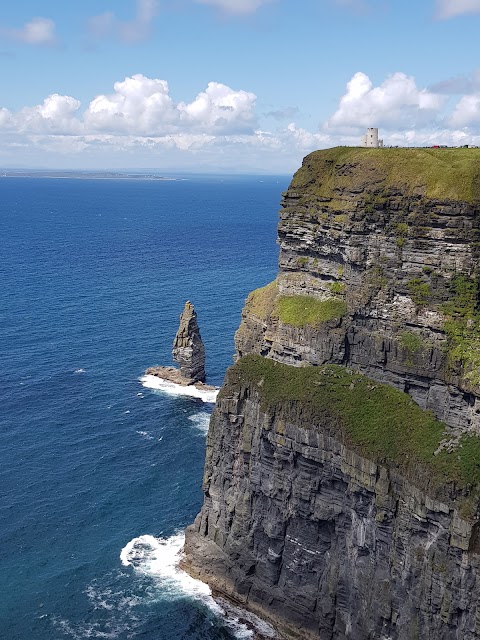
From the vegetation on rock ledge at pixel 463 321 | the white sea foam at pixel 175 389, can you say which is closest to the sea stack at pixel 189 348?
the white sea foam at pixel 175 389

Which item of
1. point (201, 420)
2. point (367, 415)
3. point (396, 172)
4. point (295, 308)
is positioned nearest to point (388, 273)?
point (396, 172)

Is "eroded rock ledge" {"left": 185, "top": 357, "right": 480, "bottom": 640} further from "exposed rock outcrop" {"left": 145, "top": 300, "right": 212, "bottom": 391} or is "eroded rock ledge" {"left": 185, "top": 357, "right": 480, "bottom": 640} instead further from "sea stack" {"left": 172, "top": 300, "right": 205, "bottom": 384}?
"sea stack" {"left": 172, "top": 300, "right": 205, "bottom": 384}

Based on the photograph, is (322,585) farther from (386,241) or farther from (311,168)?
(311,168)

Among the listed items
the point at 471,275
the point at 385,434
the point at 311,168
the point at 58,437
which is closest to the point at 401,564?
the point at 385,434

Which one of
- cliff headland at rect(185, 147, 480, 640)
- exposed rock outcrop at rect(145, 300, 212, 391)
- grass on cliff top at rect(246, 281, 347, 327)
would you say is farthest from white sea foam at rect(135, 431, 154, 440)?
grass on cliff top at rect(246, 281, 347, 327)

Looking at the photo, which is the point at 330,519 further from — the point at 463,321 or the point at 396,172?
the point at 396,172

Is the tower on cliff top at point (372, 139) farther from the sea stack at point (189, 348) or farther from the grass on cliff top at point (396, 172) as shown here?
the sea stack at point (189, 348)
